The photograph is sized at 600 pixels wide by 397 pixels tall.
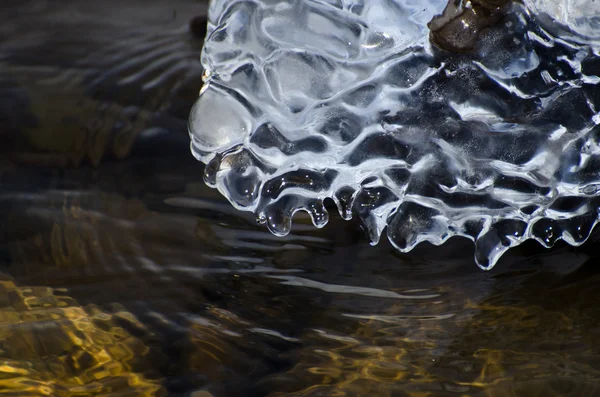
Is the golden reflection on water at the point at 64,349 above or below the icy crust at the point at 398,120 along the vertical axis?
below

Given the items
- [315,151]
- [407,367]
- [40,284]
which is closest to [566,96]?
[315,151]

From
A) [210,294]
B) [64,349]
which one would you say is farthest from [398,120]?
[64,349]

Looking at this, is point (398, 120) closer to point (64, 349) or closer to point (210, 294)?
point (210, 294)

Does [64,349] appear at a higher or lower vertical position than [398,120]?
lower

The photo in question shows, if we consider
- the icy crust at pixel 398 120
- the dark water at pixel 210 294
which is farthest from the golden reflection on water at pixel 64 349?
the icy crust at pixel 398 120

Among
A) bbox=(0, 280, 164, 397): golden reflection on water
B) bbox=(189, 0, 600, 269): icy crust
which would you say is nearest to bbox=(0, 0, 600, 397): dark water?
bbox=(0, 280, 164, 397): golden reflection on water

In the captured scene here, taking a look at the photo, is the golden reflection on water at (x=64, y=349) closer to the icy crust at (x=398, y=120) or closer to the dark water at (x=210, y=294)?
the dark water at (x=210, y=294)
